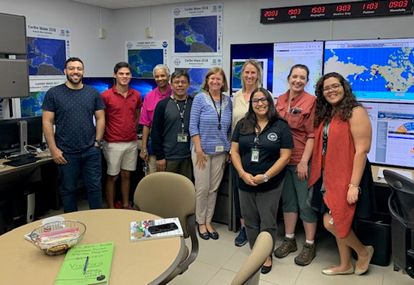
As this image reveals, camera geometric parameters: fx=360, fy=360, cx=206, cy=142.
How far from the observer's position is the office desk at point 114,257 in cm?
144

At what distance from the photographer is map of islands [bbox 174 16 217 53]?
442 cm

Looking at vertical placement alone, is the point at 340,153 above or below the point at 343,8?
below

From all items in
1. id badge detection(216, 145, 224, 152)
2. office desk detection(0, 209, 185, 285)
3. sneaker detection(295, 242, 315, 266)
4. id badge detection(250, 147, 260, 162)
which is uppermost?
id badge detection(250, 147, 260, 162)

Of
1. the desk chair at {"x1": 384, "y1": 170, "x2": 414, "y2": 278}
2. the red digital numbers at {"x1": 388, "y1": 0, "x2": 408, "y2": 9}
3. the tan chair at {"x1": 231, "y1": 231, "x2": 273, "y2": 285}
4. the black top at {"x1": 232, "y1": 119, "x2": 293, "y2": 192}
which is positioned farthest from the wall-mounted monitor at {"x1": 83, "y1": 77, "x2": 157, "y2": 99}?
the tan chair at {"x1": 231, "y1": 231, "x2": 273, "y2": 285}

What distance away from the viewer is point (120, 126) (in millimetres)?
3537

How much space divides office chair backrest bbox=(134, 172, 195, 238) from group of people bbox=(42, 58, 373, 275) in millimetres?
514

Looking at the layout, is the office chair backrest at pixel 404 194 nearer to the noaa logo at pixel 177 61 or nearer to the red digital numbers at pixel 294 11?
the red digital numbers at pixel 294 11

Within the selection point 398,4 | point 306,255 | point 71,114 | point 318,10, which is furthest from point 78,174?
point 398,4

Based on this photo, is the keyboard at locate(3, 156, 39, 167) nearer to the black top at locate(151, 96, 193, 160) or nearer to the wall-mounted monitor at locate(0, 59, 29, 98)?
the wall-mounted monitor at locate(0, 59, 29, 98)

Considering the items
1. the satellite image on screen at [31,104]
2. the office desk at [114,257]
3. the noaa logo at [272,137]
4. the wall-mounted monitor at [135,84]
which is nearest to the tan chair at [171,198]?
the office desk at [114,257]

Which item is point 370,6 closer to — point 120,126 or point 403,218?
point 403,218

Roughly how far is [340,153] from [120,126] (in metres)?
2.08

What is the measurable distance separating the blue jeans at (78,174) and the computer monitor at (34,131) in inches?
26.8

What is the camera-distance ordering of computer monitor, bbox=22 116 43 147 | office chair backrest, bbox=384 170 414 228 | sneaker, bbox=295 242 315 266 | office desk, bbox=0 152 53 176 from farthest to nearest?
computer monitor, bbox=22 116 43 147, office desk, bbox=0 152 53 176, sneaker, bbox=295 242 315 266, office chair backrest, bbox=384 170 414 228
